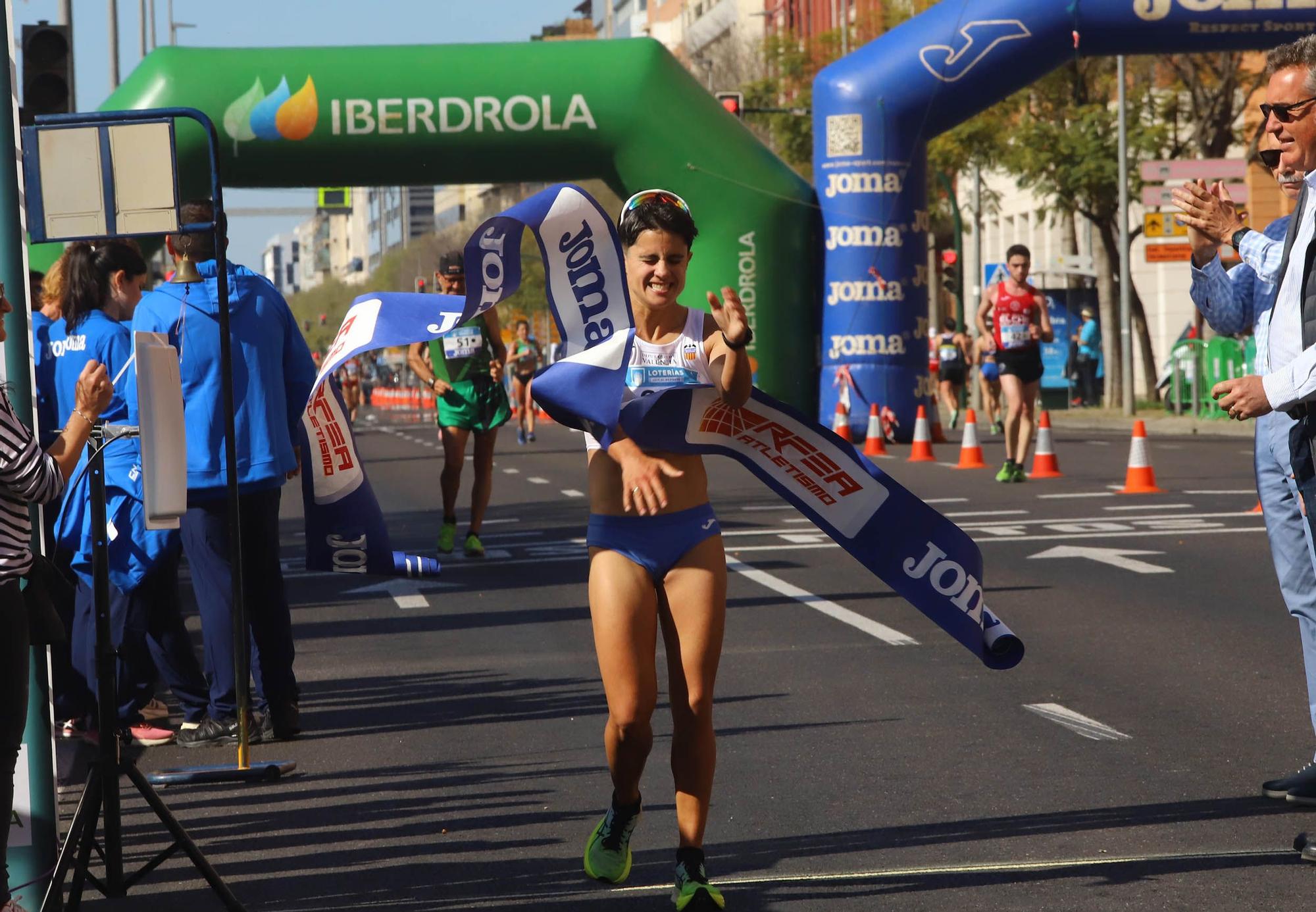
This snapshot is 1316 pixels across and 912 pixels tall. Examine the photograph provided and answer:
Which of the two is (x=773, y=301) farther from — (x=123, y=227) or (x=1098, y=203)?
(x=123, y=227)

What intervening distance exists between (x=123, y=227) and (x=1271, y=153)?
3373 mm

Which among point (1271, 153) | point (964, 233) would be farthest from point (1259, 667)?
point (964, 233)

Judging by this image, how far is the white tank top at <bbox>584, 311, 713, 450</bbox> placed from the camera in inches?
200

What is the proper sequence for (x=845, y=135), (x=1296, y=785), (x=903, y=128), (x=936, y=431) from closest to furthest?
(x=1296, y=785) < (x=903, y=128) < (x=845, y=135) < (x=936, y=431)

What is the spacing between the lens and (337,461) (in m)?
6.59

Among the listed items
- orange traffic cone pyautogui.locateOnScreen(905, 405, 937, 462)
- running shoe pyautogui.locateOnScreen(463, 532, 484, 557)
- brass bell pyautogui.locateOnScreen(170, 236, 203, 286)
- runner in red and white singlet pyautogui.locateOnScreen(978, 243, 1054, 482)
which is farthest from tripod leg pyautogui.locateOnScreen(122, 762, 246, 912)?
orange traffic cone pyautogui.locateOnScreen(905, 405, 937, 462)

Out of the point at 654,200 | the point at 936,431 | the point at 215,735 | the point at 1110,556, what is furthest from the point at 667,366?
the point at 936,431

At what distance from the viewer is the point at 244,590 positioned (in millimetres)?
7445

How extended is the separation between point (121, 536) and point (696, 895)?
3478 millimetres

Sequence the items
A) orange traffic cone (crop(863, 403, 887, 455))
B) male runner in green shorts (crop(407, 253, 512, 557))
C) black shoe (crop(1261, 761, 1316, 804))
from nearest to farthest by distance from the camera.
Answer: black shoe (crop(1261, 761, 1316, 804)) < male runner in green shorts (crop(407, 253, 512, 557)) < orange traffic cone (crop(863, 403, 887, 455))

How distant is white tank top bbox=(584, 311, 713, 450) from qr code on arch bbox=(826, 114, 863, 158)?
20271 mm

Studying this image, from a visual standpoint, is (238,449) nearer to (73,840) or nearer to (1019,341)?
(73,840)

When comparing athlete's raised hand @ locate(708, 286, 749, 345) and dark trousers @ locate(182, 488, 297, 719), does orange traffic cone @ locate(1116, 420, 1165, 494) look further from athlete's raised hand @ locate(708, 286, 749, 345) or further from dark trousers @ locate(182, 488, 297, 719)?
athlete's raised hand @ locate(708, 286, 749, 345)

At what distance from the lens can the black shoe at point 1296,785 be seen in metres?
5.95
